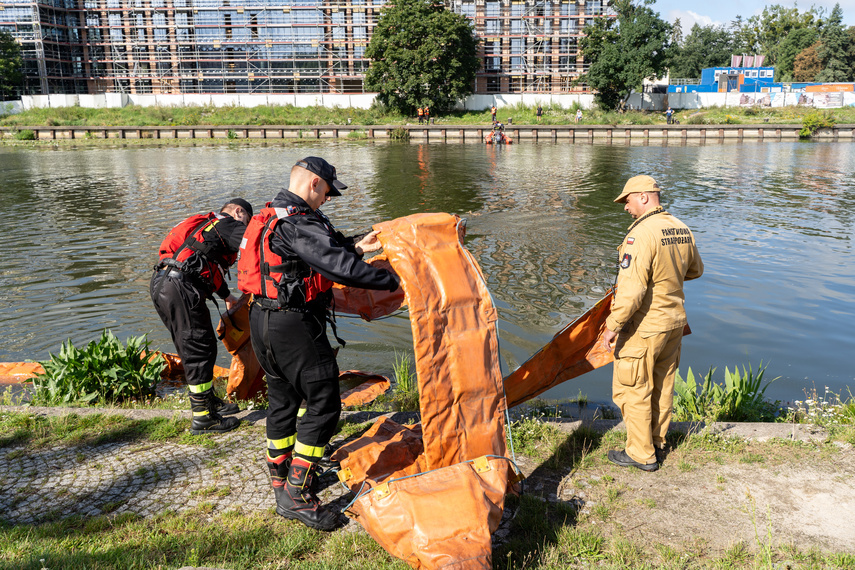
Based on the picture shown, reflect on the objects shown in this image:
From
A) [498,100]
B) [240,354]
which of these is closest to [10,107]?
[498,100]

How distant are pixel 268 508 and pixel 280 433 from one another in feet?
1.74

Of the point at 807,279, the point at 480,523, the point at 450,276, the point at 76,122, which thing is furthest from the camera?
the point at 76,122

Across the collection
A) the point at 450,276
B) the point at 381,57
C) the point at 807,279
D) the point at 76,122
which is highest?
the point at 381,57

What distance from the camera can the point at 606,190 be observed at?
24.2 metres

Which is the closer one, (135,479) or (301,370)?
(301,370)

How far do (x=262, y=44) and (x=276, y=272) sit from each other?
7993 cm

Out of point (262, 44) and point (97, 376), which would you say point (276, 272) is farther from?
point (262, 44)

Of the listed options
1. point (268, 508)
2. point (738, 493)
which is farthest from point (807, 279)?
point (268, 508)

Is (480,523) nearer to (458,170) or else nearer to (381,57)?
(458,170)

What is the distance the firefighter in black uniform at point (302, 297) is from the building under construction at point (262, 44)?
2948 inches

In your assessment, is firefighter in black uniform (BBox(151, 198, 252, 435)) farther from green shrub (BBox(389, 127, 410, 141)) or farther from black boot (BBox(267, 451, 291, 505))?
green shrub (BBox(389, 127, 410, 141))

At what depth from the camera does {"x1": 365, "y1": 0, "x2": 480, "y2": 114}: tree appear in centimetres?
6275

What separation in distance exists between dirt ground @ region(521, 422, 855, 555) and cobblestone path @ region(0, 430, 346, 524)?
75.9 inches

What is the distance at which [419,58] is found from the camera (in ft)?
205
